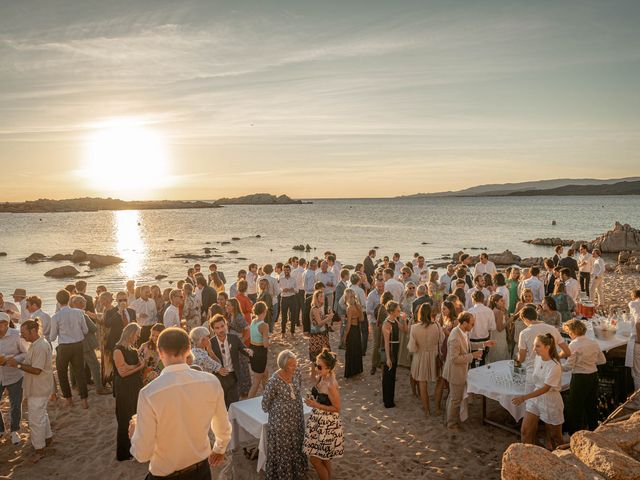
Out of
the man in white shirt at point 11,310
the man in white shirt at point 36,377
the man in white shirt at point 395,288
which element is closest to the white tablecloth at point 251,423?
the man in white shirt at point 36,377

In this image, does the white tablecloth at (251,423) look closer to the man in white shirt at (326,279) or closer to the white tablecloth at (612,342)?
the white tablecloth at (612,342)

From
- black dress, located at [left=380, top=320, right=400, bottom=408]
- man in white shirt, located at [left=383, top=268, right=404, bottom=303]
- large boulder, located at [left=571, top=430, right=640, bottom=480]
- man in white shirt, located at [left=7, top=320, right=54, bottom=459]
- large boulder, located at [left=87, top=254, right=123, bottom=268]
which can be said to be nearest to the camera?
large boulder, located at [left=571, top=430, right=640, bottom=480]

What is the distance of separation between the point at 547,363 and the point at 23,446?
→ 763 cm

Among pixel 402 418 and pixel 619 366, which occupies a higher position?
pixel 619 366

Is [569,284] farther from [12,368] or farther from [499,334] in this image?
[12,368]

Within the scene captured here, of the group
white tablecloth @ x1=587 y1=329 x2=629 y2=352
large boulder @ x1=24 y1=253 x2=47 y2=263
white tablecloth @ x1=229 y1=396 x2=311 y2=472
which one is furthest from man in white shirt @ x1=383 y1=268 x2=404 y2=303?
large boulder @ x1=24 y1=253 x2=47 y2=263

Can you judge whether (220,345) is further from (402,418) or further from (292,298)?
(292,298)

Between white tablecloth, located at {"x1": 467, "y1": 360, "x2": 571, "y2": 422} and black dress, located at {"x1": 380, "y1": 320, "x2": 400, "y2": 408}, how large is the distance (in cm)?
139

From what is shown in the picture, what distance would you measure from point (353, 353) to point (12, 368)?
589cm

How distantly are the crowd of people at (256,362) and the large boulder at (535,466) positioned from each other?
2080mm

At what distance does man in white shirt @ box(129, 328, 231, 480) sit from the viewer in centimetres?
302

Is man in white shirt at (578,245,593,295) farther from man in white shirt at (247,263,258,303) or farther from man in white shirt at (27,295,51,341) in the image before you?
man in white shirt at (27,295,51,341)

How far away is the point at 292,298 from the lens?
13.0 m

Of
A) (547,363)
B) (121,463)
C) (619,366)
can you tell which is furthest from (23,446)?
(619,366)
